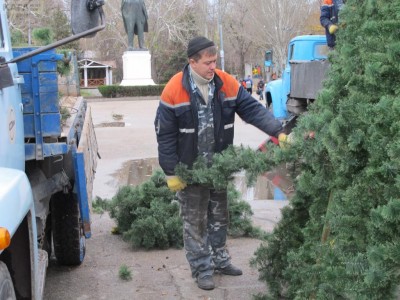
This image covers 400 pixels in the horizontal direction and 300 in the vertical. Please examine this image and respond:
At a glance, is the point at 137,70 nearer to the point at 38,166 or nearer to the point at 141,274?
the point at 141,274

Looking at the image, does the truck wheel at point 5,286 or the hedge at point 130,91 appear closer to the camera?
the truck wheel at point 5,286

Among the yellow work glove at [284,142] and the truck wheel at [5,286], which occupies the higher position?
the yellow work glove at [284,142]

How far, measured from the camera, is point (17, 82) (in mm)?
4027

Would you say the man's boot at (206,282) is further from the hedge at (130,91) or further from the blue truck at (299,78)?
the hedge at (130,91)

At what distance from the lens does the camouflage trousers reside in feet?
15.3

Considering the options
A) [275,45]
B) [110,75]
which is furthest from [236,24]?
[110,75]

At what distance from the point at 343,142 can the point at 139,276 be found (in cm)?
279

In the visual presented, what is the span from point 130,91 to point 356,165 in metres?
37.2

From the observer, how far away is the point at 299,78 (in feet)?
43.2

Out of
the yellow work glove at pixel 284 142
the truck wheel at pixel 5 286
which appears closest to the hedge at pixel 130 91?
the yellow work glove at pixel 284 142

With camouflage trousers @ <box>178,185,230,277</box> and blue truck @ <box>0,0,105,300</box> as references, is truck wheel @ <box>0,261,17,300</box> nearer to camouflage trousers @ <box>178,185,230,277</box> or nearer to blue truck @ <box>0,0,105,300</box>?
blue truck @ <box>0,0,105,300</box>

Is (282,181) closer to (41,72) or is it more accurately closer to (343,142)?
(343,142)

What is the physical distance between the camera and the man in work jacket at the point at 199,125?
4449mm

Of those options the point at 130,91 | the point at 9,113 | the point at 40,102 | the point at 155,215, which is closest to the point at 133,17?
the point at 130,91
